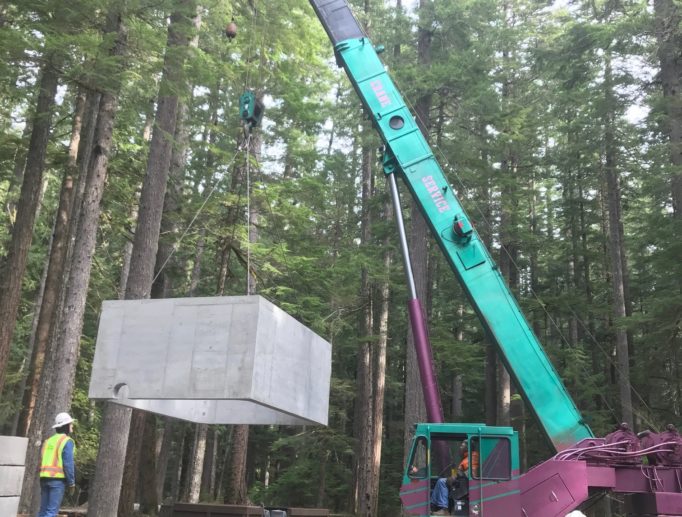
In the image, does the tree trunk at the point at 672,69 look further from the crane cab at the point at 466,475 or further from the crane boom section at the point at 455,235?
the crane cab at the point at 466,475

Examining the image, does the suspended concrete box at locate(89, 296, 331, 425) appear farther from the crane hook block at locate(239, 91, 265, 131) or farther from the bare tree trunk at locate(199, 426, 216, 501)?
the bare tree trunk at locate(199, 426, 216, 501)

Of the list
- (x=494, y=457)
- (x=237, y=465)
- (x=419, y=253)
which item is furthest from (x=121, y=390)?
(x=419, y=253)

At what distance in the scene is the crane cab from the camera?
278 inches

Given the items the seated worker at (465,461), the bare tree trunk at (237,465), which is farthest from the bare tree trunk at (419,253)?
the seated worker at (465,461)

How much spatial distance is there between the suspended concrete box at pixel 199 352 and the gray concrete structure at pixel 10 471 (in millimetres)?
1174

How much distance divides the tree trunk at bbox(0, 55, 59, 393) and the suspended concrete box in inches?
257

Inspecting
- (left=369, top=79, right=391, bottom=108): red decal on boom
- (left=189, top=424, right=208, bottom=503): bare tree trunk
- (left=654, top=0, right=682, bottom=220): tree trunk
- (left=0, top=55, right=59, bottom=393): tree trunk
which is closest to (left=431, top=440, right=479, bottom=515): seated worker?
(left=369, top=79, right=391, bottom=108): red decal on boom

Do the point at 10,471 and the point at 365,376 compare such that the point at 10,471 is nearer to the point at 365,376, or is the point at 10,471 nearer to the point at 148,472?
the point at 148,472

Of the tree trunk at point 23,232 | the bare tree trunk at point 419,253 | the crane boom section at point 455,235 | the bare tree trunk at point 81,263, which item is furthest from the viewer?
the bare tree trunk at point 419,253

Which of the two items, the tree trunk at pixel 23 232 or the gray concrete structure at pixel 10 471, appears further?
the tree trunk at pixel 23 232

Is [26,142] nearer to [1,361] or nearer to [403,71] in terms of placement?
[1,361]

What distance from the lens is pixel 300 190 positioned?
54.9ft

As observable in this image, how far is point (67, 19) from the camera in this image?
974 cm

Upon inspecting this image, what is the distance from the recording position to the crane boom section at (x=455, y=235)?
320 inches
